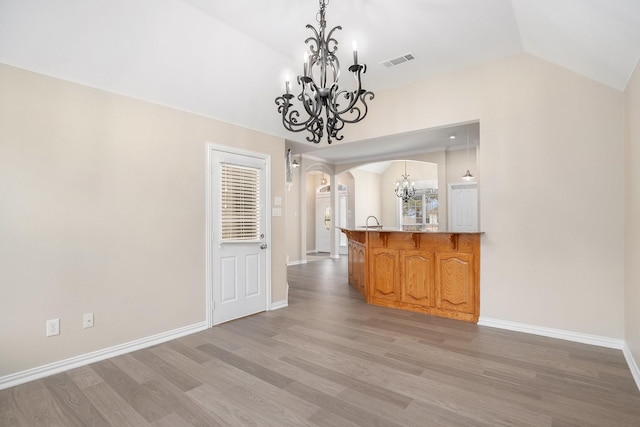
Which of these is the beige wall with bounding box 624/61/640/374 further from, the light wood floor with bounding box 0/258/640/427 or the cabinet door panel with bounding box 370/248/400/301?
the cabinet door panel with bounding box 370/248/400/301

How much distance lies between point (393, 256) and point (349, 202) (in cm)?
596

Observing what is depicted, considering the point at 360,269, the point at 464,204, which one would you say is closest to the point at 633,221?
the point at 360,269

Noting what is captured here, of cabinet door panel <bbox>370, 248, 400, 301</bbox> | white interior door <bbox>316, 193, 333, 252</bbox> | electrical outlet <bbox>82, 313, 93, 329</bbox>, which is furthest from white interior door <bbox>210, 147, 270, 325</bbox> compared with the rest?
white interior door <bbox>316, 193, 333, 252</bbox>

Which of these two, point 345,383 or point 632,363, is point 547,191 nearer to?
point 632,363

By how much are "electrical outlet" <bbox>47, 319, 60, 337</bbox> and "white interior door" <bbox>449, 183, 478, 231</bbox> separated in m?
7.79

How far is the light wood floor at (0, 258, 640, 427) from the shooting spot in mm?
2111

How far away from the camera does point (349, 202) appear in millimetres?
10547

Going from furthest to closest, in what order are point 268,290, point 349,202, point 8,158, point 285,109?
point 349,202, point 268,290, point 8,158, point 285,109

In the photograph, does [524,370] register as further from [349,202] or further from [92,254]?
[349,202]

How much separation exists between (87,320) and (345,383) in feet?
7.90

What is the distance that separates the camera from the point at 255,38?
11.1 feet

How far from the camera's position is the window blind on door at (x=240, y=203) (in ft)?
13.5

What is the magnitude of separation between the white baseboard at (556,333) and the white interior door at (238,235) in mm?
2957

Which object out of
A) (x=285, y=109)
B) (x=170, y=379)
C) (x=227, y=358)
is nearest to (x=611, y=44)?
(x=285, y=109)
